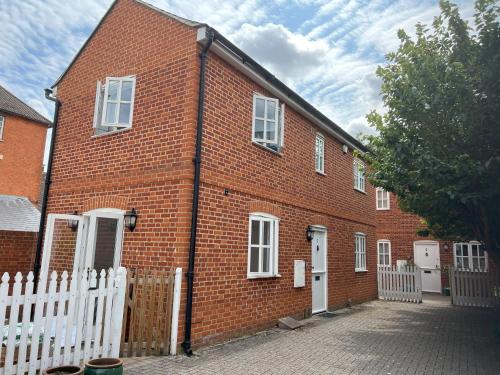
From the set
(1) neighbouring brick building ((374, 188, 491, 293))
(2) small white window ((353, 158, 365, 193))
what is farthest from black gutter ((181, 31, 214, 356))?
(1) neighbouring brick building ((374, 188, 491, 293))

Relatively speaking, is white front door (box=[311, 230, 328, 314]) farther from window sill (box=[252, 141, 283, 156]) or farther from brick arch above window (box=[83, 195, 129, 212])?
brick arch above window (box=[83, 195, 129, 212])

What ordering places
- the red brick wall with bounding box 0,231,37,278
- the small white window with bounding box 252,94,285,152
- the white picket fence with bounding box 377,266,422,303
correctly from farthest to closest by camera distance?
1. the white picket fence with bounding box 377,266,422,303
2. the red brick wall with bounding box 0,231,37,278
3. the small white window with bounding box 252,94,285,152

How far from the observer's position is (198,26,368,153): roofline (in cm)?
749

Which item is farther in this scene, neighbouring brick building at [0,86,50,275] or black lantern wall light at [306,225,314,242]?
neighbouring brick building at [0,86,50,275]

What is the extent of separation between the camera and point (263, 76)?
8.84m

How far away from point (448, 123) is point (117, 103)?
24.4 ft

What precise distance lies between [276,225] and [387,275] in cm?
A: 925

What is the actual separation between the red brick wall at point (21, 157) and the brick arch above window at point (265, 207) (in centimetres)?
1615

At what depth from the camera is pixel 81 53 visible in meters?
9.73

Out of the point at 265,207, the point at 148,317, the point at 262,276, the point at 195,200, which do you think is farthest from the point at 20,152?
the point at 148,317

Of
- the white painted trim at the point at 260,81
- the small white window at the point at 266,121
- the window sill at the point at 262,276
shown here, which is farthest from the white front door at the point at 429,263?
the small white window at the point at 266,121

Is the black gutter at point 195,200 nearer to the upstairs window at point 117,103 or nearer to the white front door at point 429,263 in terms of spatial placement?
the upstairs window at point 117,103

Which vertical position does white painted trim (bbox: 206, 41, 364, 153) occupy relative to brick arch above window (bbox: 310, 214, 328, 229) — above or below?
above

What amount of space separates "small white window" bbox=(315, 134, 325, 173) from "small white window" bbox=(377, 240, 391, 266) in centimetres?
1091
